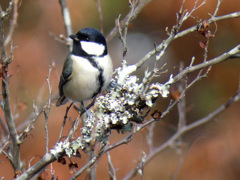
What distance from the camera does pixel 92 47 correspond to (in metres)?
2.91

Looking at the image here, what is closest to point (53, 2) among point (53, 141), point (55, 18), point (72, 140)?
point (55, 18)

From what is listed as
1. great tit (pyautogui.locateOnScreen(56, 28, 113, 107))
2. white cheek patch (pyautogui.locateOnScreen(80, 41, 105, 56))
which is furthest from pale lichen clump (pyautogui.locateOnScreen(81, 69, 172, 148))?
white cheek patch (pyautogui.locateOnScreen(80, 41, 105, 56))

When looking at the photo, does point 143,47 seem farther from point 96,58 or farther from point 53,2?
point 96,58

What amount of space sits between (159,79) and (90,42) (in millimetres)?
3131

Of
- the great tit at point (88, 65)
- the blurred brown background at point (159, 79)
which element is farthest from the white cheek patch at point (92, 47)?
the blurred brown background at point (159, 79)

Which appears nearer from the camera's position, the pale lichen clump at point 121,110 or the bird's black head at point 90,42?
the pale lichen clump at point 121,110

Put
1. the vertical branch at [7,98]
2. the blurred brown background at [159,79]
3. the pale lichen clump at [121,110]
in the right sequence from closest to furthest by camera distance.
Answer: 1. the vertical branch at [7,98]
2. the pale lichen clump at [121,110]
3. the blurred brown background at [159,79]

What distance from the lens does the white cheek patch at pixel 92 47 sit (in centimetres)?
290

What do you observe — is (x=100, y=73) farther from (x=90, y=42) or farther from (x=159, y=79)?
(x=159, y=79)

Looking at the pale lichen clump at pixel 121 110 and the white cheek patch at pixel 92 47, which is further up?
the white cheek patch at pixel 92 47

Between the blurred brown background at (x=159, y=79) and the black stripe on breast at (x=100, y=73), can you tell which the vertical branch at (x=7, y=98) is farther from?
the blurred brown background at (x=159, y=79)

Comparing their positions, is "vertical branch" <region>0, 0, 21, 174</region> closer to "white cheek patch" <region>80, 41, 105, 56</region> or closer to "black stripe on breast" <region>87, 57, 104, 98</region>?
"black stripe on breast" <region>87, 57, 104, 98</region>

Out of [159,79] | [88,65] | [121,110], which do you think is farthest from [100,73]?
[159,79]

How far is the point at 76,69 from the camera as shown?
2.94 metres
